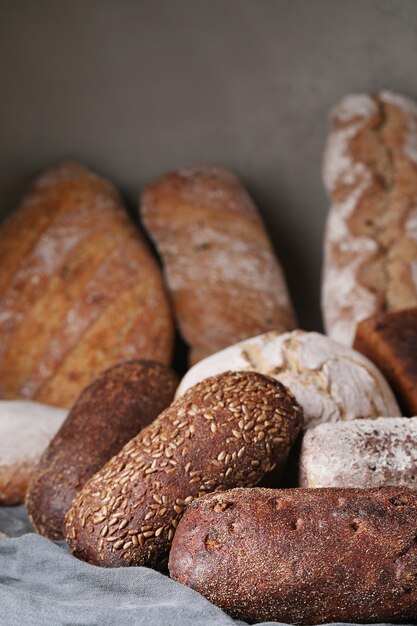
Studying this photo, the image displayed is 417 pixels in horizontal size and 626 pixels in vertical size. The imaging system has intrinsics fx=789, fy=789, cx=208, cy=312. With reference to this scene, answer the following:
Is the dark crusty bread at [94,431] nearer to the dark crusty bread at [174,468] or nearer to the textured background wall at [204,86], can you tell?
the dark crusty bread at [174,468]

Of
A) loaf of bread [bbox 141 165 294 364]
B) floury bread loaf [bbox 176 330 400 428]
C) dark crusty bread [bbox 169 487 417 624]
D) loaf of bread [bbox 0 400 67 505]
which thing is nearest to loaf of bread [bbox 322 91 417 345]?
loaf of bread [bbox 141 165 294 364]

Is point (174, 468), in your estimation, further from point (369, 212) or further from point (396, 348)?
point (369, 212)

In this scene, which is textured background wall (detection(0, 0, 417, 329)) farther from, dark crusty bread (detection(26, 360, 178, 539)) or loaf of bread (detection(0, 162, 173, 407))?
dark crusty bread (detection(26, 360, 178, 539))

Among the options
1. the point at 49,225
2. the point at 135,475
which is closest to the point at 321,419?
the point at 135,475

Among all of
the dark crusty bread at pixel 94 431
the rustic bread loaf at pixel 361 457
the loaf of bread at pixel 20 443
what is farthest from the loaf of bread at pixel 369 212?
the rustic bread loaf at pixel 361 457

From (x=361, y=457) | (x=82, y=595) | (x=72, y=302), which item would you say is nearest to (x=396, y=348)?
(x=361, y=457)
